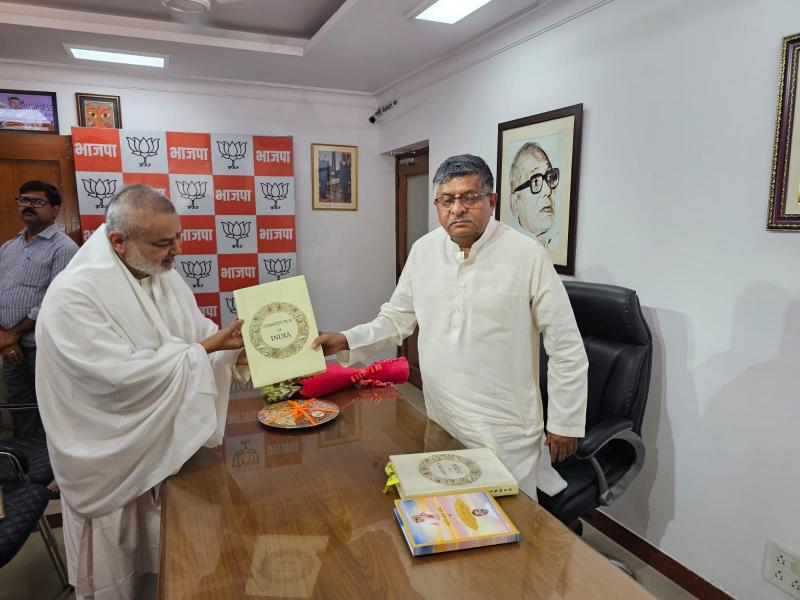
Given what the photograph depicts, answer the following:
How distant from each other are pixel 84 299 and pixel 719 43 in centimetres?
242

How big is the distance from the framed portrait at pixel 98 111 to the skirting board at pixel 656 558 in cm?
458

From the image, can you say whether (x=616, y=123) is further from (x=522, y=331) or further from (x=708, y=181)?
(x=522, y=331)

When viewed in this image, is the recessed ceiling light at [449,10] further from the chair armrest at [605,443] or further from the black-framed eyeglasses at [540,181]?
the chair armrest at [605,443]

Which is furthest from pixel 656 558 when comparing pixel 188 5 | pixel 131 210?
pixel 188 5

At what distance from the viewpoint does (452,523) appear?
3.50 ft

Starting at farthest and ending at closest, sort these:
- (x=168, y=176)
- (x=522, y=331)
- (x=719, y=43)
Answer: (x=168, y=176)
(x=719, y=43)
(x=522, y=331)

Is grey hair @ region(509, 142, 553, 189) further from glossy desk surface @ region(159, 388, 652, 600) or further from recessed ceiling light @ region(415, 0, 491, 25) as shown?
glossy desk surface @ region(159, 388, 652, 600)

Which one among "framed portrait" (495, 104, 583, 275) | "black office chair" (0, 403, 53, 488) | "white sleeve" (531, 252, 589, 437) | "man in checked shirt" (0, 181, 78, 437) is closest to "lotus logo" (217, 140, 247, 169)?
"man in checked shirt" (0, 181, 78, 437)

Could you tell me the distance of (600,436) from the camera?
5.87 feet

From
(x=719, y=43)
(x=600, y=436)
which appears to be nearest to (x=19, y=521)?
(x=600, y=436)

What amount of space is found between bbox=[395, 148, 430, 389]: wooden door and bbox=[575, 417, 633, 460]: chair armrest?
289cm

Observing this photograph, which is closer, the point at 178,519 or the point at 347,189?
the point at 178,519

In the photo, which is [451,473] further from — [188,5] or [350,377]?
[188,5]

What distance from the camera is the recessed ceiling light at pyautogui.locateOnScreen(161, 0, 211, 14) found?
2.76m
